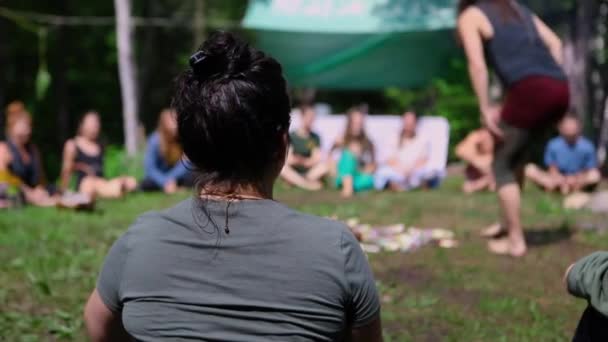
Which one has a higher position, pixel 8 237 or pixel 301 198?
pixel 8 237

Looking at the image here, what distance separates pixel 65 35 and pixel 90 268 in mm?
18629

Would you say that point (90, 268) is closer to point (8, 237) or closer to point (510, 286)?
point (8, 237)

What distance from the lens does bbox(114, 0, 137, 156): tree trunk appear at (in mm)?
17172

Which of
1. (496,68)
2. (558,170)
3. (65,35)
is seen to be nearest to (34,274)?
(496,68)

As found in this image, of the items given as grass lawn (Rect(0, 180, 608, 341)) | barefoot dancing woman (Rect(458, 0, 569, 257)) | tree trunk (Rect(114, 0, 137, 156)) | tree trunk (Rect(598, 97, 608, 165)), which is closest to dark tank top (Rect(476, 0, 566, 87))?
barefoot dancing woman (Rect(458, 0, 569, 257))

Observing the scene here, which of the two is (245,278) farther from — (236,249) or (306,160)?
(306,160)

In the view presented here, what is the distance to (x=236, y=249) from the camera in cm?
199

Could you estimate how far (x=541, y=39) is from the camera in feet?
19.6

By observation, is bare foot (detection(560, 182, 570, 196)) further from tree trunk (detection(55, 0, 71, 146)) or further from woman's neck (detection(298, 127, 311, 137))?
tree trunk (detection(55, 0, 71, 146))

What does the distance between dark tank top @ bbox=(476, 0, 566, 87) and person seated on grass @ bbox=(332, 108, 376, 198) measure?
17.2ft

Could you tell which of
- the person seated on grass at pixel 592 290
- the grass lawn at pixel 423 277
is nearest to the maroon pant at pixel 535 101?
the grass lawn at pixel 423 277

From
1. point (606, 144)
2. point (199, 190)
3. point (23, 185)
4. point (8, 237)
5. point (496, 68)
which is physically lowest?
point (606, 144)

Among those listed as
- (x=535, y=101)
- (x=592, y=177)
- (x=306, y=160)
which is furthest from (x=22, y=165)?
(x=592, y=177)

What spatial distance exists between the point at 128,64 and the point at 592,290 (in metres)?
15.6
